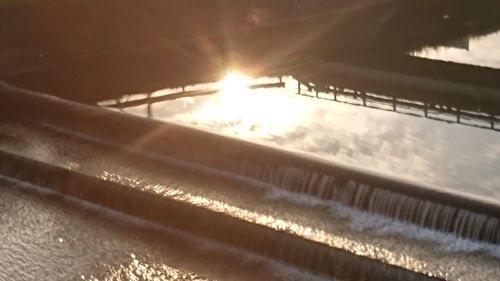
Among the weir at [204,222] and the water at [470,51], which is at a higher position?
the weir at [204,222]

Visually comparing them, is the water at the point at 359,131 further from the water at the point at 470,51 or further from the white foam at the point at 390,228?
the water at the point at 470,51

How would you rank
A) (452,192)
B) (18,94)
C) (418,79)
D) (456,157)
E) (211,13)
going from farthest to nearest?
(211,13), (418,79), (18,94), (456,157), (452,192)

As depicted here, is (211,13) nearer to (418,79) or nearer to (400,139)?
(418,79)

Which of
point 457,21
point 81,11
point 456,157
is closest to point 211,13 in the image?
point 81,11

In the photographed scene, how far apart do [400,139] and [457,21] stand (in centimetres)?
367

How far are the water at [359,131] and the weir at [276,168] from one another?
337mm

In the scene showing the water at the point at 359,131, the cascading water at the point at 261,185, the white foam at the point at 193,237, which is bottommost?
the water at the point at 359,131

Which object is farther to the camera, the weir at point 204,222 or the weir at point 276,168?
the weir at point 276,168

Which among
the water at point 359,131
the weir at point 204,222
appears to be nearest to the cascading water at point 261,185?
the weir at point 204,222

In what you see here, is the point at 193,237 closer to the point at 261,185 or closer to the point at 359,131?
the point at 261,185

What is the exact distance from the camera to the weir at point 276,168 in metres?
3.72

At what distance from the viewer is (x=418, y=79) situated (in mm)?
6379

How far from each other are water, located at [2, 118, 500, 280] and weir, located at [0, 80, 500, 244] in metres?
0.07

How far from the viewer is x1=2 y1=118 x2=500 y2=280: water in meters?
3.62
